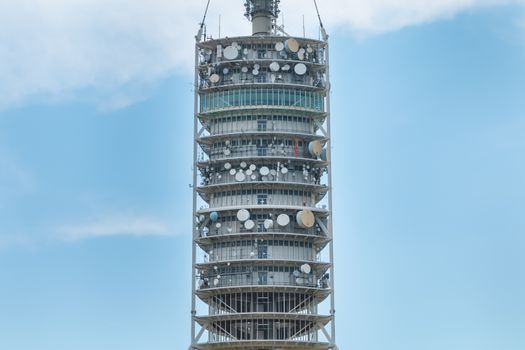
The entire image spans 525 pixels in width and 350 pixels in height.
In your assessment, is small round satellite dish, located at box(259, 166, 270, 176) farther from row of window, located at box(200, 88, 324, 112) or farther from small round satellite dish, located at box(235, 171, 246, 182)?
row of window, located at box(200, 88, 324, 112)

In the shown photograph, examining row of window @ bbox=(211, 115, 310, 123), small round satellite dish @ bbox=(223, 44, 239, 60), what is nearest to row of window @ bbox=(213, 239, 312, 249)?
row of window @ bbox=(211, 115, 310, 123)

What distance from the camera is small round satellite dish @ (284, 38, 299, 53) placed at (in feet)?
485

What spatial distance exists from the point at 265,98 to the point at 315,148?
9617mm

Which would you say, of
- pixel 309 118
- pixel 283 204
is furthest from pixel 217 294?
pixel 309 118

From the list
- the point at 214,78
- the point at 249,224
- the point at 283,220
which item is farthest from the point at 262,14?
the point at 249,224

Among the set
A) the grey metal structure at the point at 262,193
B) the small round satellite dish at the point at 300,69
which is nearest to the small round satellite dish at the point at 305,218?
the grey metal structure at the point at 262,193

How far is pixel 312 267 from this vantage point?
142875 mm

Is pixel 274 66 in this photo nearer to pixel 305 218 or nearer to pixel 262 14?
pixel 262 14

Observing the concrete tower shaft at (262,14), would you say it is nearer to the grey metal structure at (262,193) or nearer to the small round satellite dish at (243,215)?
the grey metal structure at (262,193)

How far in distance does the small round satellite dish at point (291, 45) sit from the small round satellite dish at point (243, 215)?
23.1m

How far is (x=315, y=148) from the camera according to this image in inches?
5684

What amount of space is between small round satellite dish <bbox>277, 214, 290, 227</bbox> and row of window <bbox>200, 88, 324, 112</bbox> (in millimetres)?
15517

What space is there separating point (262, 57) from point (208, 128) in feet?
39.4

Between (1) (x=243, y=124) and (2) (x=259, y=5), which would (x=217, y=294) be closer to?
(1) (x=243, y=124)
